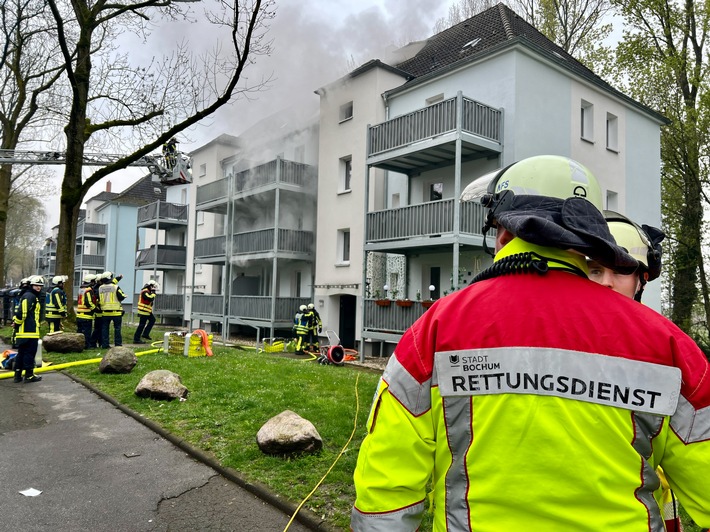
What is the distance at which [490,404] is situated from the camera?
1.41 meters

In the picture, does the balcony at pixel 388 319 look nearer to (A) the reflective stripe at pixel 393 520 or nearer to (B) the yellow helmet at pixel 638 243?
(B) the yellow helmet at pixel 638 243

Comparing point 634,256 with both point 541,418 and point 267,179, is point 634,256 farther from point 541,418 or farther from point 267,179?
point 267,179

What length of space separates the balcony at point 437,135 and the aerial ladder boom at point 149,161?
7987mm

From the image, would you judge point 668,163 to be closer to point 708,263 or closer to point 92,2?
point 708,263

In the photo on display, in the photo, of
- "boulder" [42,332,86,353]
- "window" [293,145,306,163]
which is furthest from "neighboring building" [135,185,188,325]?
"boulder" [42,332,86,353]

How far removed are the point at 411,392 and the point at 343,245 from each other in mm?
17678

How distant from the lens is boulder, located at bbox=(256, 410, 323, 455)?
5.19m

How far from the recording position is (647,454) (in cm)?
138

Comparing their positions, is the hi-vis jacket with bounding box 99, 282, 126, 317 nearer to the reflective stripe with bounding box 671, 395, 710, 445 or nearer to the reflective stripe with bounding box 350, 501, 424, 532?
the reflective stripe with bounding box 350, 501, 424, 532

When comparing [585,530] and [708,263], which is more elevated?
[708,263]

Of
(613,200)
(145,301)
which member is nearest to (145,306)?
(145,301)

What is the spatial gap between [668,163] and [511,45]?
12344 mm

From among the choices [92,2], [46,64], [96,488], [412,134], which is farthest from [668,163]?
[46,64]

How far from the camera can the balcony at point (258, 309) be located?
19.8 meters
